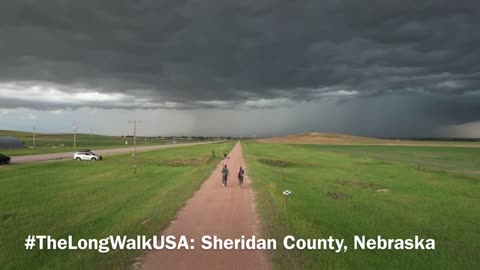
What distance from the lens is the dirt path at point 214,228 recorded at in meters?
10.4

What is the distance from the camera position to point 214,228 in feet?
46.8

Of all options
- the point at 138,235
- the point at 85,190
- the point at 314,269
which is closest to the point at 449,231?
the point at 314,269

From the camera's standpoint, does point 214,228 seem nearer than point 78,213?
Yes

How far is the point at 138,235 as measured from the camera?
13.3 m

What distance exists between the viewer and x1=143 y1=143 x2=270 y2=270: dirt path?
409 inches

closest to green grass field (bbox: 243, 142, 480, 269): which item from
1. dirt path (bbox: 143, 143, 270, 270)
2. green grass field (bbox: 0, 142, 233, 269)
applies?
dirt path (bbox: 143, 143, 270, 270)

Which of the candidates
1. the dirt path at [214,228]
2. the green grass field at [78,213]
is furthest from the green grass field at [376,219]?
the green grass field at [78,213]

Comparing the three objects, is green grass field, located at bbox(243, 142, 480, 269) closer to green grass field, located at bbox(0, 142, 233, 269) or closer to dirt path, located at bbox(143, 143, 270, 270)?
dirt path, located at bbox(143, 143, 270, 270)

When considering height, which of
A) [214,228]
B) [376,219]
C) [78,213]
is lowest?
[376,219]

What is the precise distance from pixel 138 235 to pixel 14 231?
21.5ft

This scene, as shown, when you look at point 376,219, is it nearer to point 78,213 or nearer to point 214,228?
point 214,228

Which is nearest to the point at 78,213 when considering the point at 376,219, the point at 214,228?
the point at 214,228

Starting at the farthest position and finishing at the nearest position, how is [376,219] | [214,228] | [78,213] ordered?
[78,213] → [376,219] → [214,228]

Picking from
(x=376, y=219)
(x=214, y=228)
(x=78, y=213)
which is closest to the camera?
(x=214, y=228)
